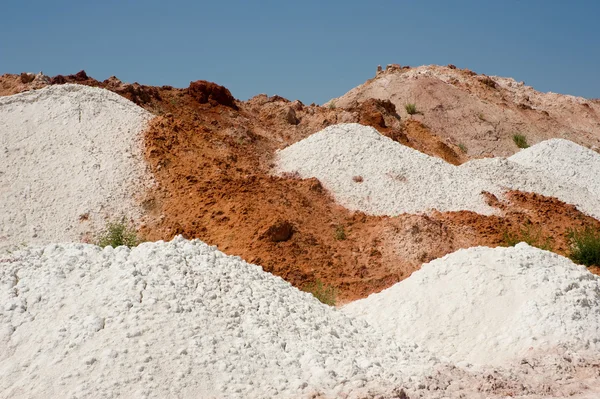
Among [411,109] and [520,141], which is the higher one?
[411,109]

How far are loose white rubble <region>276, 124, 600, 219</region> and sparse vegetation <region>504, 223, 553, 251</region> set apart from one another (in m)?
1.29

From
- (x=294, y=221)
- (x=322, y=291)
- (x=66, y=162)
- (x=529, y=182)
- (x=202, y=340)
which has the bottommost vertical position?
(x=202, y=340)

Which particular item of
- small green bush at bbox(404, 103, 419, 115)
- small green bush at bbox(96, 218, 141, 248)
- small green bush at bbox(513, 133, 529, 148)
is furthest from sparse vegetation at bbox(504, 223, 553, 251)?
small green bush at bbox(404, 103, 419, 115)

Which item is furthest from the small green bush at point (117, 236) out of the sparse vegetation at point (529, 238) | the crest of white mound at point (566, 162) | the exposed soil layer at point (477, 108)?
the exposed soil layer at point (477, 108)

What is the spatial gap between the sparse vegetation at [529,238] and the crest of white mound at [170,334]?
6582 millimetres

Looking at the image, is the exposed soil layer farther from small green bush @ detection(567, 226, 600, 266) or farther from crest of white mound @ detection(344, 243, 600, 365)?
crest of white mound @ detection(344, 243, 600, 365)

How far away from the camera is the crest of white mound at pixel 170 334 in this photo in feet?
19.6

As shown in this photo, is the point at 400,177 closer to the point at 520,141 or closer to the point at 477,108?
the point at 520,141

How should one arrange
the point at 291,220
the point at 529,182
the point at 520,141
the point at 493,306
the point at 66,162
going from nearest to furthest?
the point at 493,306
the point at 291,220
the point at 66,162
the point at 529,182
the point at 520,141

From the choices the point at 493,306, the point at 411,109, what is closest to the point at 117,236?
the point at 493,306

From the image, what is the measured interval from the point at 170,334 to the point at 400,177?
35.8ft

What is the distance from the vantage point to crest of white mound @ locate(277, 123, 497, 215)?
15789 millimetres

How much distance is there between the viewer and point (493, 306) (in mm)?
8555

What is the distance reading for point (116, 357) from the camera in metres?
6.10
